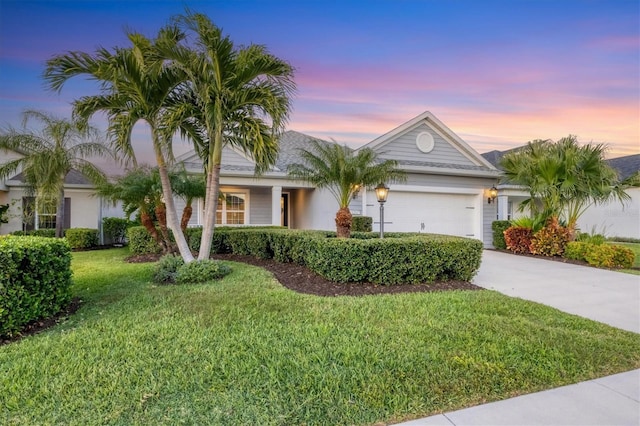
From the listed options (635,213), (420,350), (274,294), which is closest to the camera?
(420,350)

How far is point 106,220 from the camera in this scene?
14102 millimetres

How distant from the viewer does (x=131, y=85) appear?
6145 millimetres

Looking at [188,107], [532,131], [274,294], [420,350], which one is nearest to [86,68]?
[188,107]

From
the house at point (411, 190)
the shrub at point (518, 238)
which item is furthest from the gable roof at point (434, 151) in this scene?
the shrub at point (518, 238)

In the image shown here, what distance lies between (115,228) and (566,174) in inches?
695

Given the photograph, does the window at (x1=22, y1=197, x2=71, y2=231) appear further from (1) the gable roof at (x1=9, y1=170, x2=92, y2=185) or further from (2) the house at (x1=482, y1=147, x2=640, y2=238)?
(2) the house at (x1=482, y1=147, x2=640, y2=238)

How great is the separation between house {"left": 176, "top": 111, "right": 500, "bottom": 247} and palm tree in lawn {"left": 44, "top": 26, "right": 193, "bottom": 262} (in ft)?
16.5

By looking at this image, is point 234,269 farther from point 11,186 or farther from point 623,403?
point 11,186

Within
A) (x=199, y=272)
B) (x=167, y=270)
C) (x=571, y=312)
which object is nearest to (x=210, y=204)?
(x=199, y=272)

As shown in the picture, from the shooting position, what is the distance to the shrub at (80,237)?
12688 millimetres

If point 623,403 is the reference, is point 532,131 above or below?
above

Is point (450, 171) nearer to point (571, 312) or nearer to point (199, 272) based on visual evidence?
point (571, 312)

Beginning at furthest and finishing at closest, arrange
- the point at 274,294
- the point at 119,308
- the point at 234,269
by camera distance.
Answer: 1. the point at 234,269
2. the point at 274,294
3. the point at 119,308

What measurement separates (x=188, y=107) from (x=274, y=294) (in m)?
4.27
